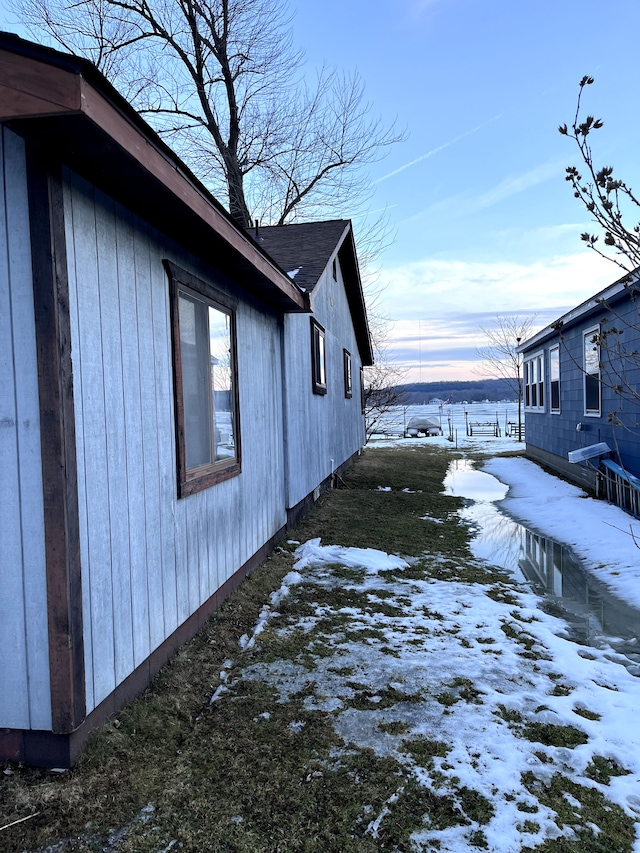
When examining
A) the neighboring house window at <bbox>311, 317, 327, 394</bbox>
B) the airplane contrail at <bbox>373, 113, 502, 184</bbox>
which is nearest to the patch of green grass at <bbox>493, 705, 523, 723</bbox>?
the neighboring house window at <bbox>311, 317, 327, 394</bbox>

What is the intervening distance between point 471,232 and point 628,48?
48.8 feet

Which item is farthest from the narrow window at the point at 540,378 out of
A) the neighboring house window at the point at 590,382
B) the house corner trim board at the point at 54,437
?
the house corner trim board at the point at 54,437

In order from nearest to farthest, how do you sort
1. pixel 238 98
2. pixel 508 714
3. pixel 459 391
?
pixel 508 714 < pixel 238 98 < pixel 459 391

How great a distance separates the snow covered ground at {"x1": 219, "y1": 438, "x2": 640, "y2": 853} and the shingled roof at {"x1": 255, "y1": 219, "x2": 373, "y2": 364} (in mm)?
4281

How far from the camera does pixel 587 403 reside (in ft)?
34.2

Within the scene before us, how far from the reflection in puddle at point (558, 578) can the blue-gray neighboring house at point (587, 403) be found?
1142mm

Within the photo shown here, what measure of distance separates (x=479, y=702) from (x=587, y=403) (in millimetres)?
8662

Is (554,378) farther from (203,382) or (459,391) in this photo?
(459,391)

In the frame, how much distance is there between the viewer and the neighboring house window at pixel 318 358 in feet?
28.5

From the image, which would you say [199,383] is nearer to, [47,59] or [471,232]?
[47,59]

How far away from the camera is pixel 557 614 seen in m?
4.48

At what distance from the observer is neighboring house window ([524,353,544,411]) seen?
14.6 m

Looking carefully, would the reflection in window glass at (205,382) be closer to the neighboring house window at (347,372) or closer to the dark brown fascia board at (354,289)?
the dark brown fascia board at (354,289)

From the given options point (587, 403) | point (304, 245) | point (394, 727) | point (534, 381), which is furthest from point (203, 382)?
point (534, 381)
